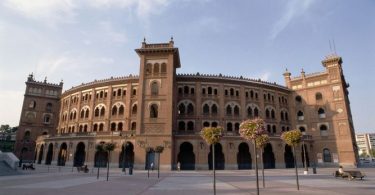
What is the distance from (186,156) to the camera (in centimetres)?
4362

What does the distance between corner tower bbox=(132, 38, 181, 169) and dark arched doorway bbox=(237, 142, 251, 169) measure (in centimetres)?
1345

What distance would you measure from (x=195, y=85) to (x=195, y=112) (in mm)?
Answer: 5349

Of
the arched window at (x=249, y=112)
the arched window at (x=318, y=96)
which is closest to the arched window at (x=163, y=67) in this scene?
the arched window at (x=249, y=112)

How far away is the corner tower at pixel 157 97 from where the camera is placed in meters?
39.7

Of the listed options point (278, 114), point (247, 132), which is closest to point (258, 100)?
point (278, 114)

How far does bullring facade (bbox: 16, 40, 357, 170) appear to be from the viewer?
41.2 m

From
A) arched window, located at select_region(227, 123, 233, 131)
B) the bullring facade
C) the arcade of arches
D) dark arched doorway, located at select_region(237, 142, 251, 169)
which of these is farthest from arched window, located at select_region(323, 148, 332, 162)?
arched window, located at select_region(227, 123, 233, 131)

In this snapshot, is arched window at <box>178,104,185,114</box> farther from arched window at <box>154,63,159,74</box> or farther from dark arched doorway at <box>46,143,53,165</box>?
dark arched doorway at <box>46,143,53,165</box>

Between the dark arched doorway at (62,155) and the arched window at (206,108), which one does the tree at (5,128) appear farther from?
the arched window at (206,108)

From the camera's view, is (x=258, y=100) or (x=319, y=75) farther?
(x=319, y=75)

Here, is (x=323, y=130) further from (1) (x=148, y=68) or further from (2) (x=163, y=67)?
(1) (x=148, y=68)

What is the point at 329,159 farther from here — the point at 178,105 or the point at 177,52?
the point at 177,52

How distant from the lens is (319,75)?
55.5 meters

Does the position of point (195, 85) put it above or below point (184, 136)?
above
